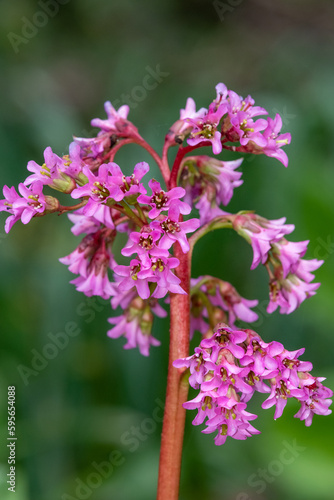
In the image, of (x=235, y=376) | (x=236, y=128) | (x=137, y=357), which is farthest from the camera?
(x=137, y=357)

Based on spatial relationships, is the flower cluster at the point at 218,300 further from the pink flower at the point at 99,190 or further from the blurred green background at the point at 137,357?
the blurred green background at the point at 137,357

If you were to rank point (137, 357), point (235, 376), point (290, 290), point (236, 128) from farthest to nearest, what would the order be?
point (137, 357) → point (290, 290) → point (236, 128) → point (235, 376)

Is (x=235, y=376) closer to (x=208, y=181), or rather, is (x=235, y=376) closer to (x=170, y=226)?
(x=170, y=226)

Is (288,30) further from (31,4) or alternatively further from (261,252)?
(261,252)

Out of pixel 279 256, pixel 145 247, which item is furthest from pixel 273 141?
pixel 145 247

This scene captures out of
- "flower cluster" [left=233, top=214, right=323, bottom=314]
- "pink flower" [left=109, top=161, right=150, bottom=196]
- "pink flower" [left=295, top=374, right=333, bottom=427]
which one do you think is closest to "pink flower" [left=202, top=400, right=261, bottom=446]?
"pink flower" [left=295, top=374, right=333, bottom=427]

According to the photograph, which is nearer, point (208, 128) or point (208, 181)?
point (208, 128)
